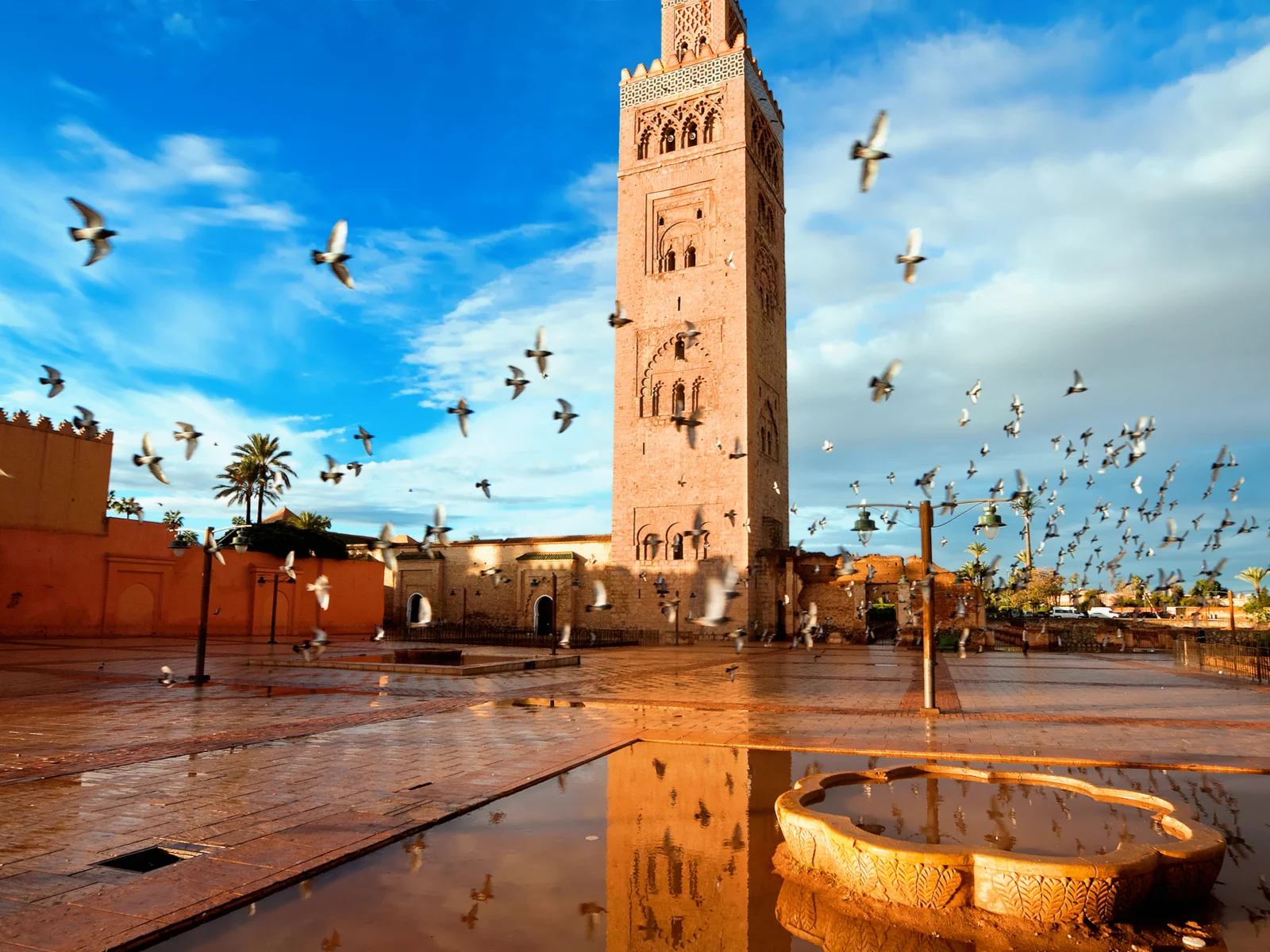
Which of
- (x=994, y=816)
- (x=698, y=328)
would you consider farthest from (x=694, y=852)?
(x=698, y=328)

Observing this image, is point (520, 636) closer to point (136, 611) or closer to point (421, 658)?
point (136, 611)

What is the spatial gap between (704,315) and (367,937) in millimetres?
35684

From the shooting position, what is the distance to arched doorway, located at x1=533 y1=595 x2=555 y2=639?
3800 centimetres

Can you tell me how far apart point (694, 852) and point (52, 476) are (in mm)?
31175

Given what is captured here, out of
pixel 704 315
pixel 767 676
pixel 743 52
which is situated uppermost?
pixel 743 52

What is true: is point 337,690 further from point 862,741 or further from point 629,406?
point 629,406

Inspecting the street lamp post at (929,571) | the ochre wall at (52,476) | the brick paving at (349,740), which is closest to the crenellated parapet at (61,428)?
the ochre wall at (52,476)

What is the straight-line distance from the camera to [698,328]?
37094 mm

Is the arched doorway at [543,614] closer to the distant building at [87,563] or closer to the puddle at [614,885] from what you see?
the distant building at [87,563]

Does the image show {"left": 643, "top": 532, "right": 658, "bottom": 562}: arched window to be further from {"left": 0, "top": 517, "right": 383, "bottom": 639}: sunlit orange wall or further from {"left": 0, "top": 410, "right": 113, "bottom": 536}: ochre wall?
{"left": 0, "top": 410, "right": 113, "bottom": 536}: ochre wall

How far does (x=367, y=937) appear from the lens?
143 inches

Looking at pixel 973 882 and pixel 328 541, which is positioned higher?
pixel 328 541

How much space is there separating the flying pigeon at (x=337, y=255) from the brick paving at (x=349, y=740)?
14.8ft

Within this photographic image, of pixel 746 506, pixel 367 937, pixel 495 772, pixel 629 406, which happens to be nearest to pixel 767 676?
pixel 495 772
